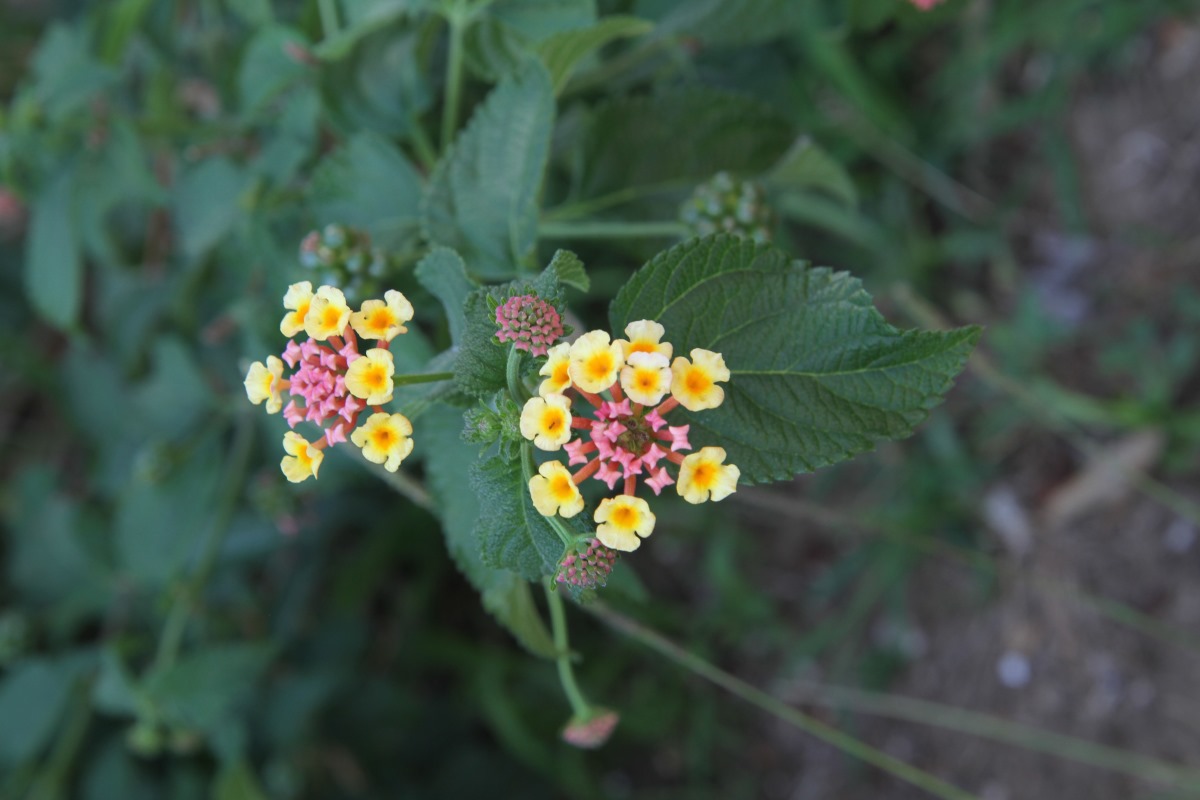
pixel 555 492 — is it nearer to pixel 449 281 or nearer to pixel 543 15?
pixel 449 281

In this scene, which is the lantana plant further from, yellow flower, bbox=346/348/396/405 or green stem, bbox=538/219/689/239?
green stem, bbox=538/219/689/239

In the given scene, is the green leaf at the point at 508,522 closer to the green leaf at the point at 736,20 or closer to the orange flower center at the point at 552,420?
the orange flower center at the point at 552,420

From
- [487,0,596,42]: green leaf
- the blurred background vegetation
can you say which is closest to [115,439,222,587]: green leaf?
the blurred background vegetation

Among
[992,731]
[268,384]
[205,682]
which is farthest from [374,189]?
[992,731]

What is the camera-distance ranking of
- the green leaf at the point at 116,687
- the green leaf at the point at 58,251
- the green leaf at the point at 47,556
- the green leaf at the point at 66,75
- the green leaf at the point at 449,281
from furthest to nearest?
the green leaf at the point at 47,556
the green leaf at the point at 116,687
the green leaf at the point at 58,251
the green leaf at the point at 66,75
the green leaf at the point at 449,281

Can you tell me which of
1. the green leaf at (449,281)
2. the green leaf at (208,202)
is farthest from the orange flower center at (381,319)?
the green leaf at (208,202)

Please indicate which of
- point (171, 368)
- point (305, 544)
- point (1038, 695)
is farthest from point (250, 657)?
point (1038, 695)
